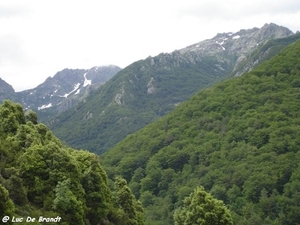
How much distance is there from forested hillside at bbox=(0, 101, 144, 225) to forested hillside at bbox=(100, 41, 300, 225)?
171 ft

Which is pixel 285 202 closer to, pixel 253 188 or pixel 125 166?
pixel 253 188

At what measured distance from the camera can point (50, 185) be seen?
37.5 meters

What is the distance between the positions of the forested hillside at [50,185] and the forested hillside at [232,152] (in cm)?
5216

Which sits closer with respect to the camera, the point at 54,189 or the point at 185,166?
the point at 54,189

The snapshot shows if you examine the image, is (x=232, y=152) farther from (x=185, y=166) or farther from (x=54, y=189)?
(x=54, y=189)

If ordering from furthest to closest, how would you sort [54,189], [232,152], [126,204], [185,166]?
[185,166] < [232,152] < [126,204] < [54,189]

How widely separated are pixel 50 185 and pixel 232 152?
94.9 meters

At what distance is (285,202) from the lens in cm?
9481

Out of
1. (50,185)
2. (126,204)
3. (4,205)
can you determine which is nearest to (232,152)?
(126,204)

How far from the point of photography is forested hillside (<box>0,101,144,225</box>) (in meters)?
34.0

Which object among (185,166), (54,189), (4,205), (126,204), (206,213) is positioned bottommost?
(185,166)

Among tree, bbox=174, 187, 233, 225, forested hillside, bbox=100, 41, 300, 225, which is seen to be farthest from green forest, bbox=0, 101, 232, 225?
forested hillside, bbox=100, 41, 300, 225

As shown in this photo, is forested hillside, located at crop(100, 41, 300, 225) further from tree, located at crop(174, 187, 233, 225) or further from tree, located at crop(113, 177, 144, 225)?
tree, located at crop(113, 177, 144, 225)

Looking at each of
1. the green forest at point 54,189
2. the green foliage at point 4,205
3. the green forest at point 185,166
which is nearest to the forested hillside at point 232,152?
the green forest at point 185,166
